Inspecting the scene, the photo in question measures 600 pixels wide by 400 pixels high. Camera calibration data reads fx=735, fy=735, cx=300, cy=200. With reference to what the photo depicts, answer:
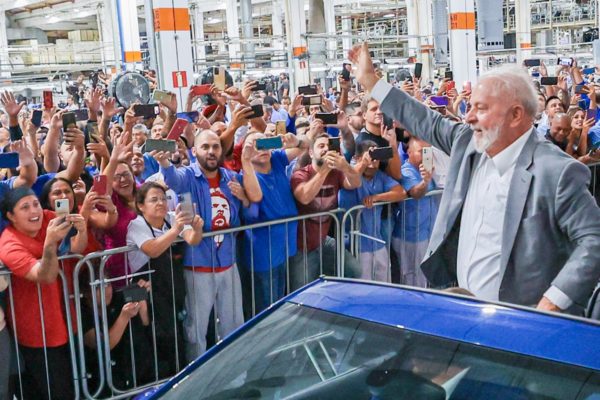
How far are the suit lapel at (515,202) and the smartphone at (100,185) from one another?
7.76ft

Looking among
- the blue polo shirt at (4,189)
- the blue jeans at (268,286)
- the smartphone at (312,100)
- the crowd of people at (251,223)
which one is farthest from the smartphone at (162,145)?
the smartphone at (312,100)

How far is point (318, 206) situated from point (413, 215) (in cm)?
86

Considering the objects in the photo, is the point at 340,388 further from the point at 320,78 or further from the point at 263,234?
the point at 320,78

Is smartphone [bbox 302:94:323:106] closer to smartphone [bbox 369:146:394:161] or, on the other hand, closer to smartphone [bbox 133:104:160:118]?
smartphone [bbox 133:104:160:118]

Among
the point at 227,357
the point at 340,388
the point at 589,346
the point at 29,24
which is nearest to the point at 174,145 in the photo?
the point at 227,357

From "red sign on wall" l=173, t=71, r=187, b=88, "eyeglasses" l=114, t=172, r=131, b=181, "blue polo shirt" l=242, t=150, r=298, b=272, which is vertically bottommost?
"blue polo shirt" l=242, t=150, r=298, b=272

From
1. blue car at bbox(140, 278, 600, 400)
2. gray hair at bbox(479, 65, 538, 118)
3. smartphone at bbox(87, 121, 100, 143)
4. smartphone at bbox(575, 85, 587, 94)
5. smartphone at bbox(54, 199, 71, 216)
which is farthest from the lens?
smartphone at bbox(575, 85, 587, 94)

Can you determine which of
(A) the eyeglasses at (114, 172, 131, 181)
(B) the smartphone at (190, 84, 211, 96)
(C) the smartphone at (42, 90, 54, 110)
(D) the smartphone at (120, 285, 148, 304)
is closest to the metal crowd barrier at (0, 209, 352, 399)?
(D) the smartphone at (120, 285, 148, 304)

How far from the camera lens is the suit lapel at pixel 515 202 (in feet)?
9.69

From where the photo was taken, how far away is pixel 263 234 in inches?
201

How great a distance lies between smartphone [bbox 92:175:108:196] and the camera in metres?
4.27

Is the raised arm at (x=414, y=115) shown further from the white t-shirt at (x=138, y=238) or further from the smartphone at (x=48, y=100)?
the smartphone at (x=48, y=100)

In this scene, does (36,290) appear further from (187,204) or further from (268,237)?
(268,237)

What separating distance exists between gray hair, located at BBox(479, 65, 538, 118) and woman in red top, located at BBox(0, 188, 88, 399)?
241 centimetres
